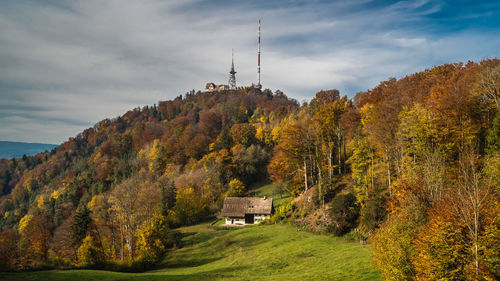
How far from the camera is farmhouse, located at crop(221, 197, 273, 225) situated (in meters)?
54.5

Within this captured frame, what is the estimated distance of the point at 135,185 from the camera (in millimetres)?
67875

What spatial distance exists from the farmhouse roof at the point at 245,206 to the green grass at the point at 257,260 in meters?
6.52

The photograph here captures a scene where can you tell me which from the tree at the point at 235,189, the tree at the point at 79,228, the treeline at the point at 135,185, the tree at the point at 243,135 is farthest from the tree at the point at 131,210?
the tree at the point at 243,135

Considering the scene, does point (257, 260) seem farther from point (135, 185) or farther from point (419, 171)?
point (135, 185)

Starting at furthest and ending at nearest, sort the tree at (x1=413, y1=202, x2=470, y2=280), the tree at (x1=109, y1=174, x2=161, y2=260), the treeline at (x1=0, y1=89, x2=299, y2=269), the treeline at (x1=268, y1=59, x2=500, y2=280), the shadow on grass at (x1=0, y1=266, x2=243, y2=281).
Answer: the treeline at (x1=0, y1=89, x2=299, y2=269), the tree at (x1=109, y1=174, x2=161, y2=260), the shadow on grass at (x1=0, y1=266, x2=243, y2=281), the treeline at (x1=268, y1=59, x2=500, y2=280), the tree at (x1=413, y1=202, x2=470, y2=280)

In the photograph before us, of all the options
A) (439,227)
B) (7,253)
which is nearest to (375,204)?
(439,227)

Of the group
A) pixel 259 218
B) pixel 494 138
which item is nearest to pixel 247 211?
pixel 259 218

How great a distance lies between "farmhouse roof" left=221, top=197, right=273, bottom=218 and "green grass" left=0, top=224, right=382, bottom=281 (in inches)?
257

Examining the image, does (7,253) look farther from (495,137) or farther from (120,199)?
(495,137)

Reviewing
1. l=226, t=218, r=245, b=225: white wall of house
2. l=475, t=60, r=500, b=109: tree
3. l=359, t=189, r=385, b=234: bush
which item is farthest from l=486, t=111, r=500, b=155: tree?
l=226, t=218, r=245, b=225: white wall of house

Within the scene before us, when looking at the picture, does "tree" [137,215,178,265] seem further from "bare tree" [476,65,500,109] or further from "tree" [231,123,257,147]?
"tree" [231,123,257,147]

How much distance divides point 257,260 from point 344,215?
42.7 ft

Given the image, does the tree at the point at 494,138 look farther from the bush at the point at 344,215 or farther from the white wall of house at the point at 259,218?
the white wall of house at the point at 259,218

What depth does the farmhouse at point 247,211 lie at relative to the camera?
54.5 meters
